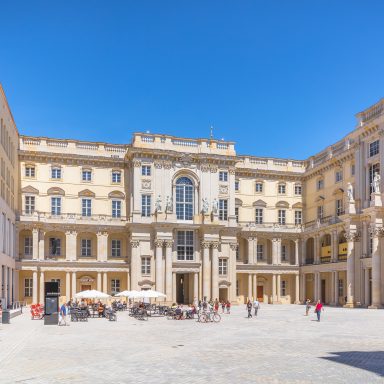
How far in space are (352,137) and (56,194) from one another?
33057 mm

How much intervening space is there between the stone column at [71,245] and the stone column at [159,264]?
910cm

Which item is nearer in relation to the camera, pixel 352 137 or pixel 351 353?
pixel 351 353

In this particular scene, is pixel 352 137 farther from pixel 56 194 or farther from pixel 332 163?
pixel 56 194

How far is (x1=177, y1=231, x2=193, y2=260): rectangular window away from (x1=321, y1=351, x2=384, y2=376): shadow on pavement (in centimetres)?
4298

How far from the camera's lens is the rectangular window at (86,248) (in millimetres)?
65375

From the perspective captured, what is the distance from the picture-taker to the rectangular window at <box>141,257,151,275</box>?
63.4 meters

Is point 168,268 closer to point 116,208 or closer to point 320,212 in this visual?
point 116,208

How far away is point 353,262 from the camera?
5778 cm

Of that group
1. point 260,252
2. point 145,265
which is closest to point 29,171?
point 145,265

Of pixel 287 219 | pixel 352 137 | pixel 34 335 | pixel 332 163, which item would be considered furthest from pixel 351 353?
pixel 287 219

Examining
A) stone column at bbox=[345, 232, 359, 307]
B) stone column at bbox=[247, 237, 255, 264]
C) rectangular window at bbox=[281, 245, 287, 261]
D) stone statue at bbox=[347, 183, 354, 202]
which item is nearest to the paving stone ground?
stone column at bbox=[345, 232, 359, 307]

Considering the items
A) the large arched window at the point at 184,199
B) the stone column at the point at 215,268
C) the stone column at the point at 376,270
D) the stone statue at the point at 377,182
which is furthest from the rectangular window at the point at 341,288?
the large arched window at the point at 184,199

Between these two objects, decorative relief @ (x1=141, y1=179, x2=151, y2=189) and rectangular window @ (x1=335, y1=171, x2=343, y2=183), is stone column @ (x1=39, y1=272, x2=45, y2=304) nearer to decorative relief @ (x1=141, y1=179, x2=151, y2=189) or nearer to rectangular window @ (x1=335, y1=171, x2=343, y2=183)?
Answer: decorative relief @ (x1=141, y1=179, x2=151, y2=189)

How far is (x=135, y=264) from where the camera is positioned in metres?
62.7
